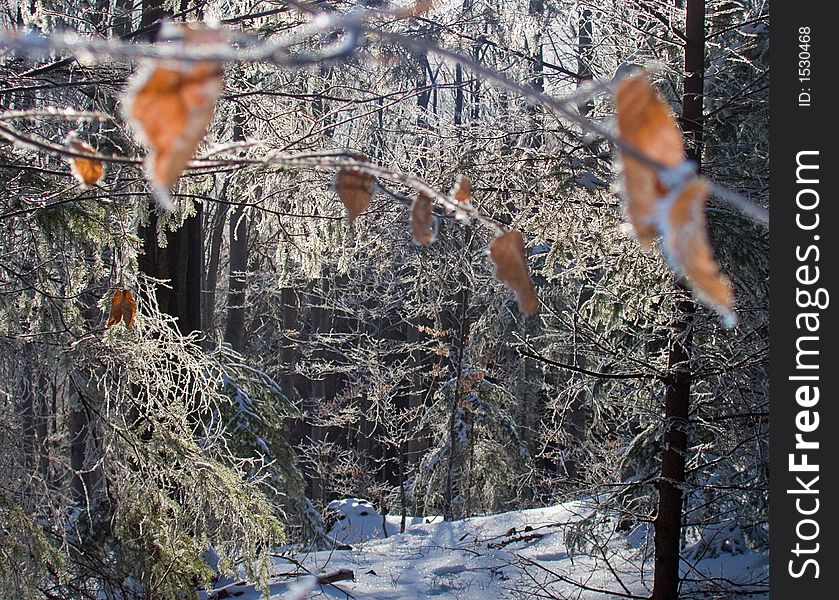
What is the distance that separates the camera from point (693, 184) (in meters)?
0.67

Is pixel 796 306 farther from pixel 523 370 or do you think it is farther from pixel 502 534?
pixel 523 370

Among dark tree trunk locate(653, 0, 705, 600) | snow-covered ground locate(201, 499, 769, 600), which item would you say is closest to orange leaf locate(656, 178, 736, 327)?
dark tree trunk locate(653, 0, 705, 600)

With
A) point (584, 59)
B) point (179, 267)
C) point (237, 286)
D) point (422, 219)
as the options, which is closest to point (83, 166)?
point (422, 219)

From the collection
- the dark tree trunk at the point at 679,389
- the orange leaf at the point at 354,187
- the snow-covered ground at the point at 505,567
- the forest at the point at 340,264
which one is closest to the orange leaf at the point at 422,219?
the orange leaf at the point at 354,187

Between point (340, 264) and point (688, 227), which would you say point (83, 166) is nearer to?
point (688, 227)

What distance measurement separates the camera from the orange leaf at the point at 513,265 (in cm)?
111

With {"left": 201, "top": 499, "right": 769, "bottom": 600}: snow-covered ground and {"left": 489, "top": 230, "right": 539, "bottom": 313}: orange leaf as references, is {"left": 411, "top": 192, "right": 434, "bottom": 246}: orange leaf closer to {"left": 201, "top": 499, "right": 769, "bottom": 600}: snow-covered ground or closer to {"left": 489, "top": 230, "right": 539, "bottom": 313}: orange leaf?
{"left": 489, "top": 230, "right": 539, "bottom": 313}: orange leaf

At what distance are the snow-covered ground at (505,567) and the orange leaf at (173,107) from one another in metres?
4.74

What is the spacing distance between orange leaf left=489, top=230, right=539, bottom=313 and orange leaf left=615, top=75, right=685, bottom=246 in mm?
393

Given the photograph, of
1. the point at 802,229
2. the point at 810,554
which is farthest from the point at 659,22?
the point at 810,554

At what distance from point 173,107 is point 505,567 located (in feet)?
23.9

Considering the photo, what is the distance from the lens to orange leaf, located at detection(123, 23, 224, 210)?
0.66 m

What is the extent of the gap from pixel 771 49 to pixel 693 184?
3.56m

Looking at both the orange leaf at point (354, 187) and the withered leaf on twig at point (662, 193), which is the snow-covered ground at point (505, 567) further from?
the withered leaf on twig at point (662, 193)
